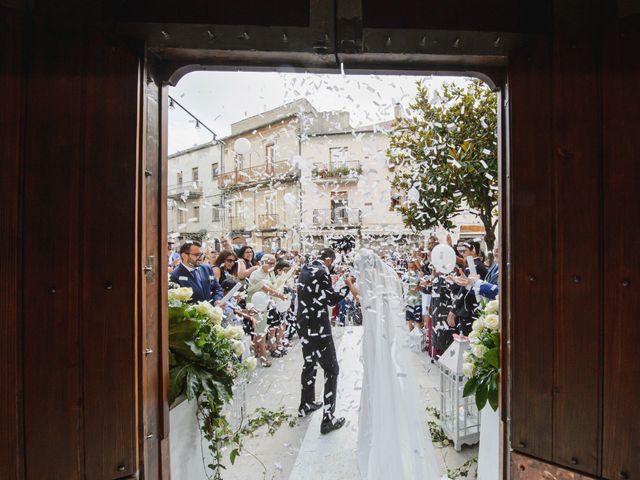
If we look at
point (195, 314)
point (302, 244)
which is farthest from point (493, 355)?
point (302, 244)

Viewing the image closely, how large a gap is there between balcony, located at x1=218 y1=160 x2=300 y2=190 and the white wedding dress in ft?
4.27

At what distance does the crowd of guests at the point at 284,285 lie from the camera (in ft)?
13.4

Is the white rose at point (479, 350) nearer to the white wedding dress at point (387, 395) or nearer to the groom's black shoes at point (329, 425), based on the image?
the white wedding dress at point (387, 395)

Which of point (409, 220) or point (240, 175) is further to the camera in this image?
point (240, 175)

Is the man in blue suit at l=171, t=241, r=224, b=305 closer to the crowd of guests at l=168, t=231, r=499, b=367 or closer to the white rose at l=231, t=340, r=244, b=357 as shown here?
the crowd of guests at l=168, t=231, r=499, b=367

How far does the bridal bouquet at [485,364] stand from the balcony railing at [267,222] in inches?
120

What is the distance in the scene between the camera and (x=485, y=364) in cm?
201

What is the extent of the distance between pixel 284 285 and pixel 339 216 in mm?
2062

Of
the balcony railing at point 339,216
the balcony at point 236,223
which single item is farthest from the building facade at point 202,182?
the balcony railing at point 339,216

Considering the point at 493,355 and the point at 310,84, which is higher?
the point at 310,84
